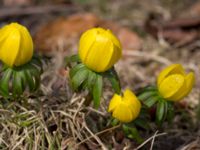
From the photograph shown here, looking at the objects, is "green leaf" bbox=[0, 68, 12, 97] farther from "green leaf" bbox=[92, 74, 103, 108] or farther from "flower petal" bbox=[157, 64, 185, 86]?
"flower petal" bbox=[157, 64, 185, 86]

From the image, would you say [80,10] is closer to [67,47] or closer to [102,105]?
[67,47]

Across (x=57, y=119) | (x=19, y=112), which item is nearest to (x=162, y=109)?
(x=57, y=119)

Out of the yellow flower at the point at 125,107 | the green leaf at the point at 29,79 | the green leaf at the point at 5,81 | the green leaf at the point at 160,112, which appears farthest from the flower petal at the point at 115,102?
→ the green leaf at the point at 5,81

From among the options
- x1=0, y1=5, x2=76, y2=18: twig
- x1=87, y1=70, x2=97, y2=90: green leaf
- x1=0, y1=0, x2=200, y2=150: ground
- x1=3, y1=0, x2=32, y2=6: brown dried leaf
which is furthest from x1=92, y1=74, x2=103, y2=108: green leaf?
x1=3, y1=0, x2=32, y2=6: brown dried leaf

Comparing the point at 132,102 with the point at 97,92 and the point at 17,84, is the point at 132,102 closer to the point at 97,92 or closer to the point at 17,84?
the point at 97,92

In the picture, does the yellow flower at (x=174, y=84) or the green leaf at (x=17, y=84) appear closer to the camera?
the green leaf at (x=17, y=84)

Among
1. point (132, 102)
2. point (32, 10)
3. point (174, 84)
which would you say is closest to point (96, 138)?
point (132, 102)

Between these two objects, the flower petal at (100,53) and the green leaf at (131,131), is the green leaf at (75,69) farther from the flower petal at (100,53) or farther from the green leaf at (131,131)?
the green leaf at (131,131)
